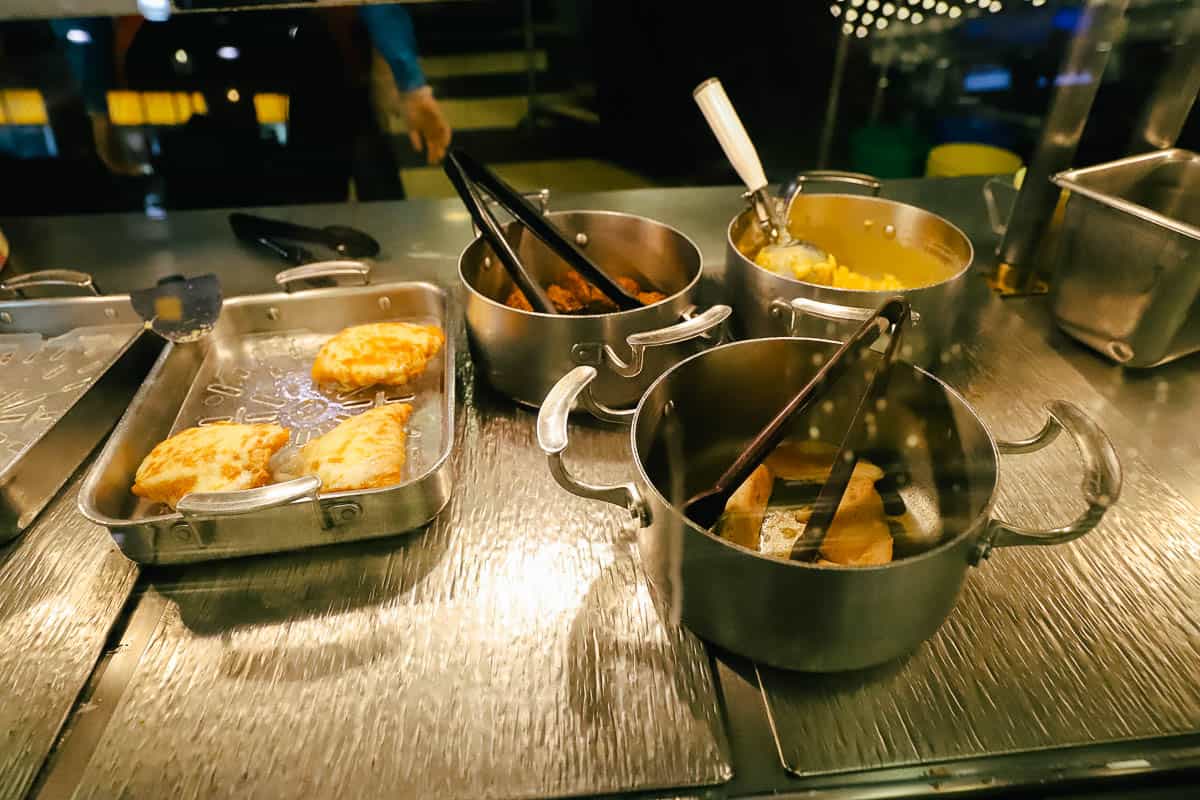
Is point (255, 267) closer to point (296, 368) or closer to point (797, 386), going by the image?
point (296, 368)

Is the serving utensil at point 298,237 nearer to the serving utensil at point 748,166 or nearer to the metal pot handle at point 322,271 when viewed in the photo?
the metal pot handle at point 322,271

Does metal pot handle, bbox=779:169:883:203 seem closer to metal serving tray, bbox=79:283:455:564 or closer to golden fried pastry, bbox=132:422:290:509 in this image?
metal serving tray, bbox=79:283:455:564

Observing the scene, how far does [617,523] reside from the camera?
2.80 ft

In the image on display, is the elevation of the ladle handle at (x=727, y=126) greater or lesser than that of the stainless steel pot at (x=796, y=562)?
greater

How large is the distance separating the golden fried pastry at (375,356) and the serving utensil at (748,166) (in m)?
0.59

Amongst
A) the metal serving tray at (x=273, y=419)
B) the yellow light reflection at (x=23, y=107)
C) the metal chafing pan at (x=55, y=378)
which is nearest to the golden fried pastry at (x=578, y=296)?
the metal serving tray at (x=273, y=419)

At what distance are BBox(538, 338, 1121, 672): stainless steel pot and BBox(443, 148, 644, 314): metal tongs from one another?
0.26 meters

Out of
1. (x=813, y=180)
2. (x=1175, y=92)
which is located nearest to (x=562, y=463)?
(x=813, y=180)

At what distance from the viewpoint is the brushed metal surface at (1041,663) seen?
0.63m

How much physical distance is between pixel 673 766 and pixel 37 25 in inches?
72.9

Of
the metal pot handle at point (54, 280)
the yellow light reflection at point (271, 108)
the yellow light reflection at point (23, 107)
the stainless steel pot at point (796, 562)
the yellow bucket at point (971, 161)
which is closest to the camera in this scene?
the stainless steel pot at point (796, 562)

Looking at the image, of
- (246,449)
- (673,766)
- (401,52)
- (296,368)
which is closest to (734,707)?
(673,766)

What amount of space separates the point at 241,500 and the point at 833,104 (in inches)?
76.7

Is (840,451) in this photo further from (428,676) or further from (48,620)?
(48,620)
